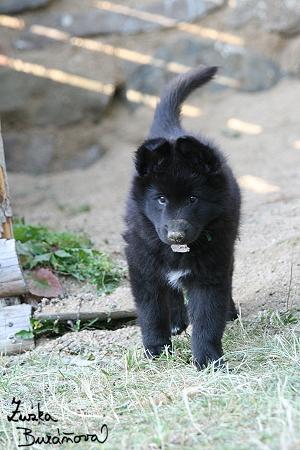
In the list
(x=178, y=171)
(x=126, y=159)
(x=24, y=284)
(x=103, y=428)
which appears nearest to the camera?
(x=103, y=428)

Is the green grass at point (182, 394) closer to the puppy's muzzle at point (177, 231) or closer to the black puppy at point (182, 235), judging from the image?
the black puppy at point (182, 235)

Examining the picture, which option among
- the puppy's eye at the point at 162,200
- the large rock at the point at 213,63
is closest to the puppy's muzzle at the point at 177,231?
the puppy's eye at the point at 162,200

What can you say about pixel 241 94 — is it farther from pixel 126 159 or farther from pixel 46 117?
pixel 46 117

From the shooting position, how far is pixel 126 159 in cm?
775

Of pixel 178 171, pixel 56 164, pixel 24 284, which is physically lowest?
pixel 56 164

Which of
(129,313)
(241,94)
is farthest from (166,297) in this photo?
(241,94)

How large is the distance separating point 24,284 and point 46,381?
0.87m

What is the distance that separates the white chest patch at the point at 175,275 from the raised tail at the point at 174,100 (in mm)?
817

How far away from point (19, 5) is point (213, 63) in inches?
74.1

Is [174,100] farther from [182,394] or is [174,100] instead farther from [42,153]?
[42,153]

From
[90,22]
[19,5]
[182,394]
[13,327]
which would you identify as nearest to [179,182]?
[182,394]

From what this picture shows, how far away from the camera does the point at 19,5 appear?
25.3 ft

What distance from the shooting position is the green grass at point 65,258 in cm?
523

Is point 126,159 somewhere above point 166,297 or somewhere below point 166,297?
below
